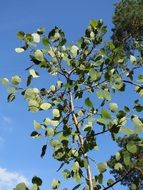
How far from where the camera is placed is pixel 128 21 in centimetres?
1989

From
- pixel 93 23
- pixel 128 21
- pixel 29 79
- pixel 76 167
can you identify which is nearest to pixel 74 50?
pixel 93 23

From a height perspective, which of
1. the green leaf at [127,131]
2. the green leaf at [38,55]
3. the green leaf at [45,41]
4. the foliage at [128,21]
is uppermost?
the foliage at [128,21]

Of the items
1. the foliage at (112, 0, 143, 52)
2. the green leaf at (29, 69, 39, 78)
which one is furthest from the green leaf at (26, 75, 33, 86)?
the foliage at (112, 0, 143, 52)

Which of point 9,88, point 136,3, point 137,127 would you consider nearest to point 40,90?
point 9,88

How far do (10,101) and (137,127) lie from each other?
68cm

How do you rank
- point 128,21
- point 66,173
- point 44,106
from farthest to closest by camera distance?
point 128,21, point 66,173, point 44,106

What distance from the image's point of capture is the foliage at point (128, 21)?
19.5m

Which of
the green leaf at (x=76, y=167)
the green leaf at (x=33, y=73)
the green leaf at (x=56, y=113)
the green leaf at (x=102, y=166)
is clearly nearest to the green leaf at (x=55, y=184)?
the green leaf at (x=76, y=167)

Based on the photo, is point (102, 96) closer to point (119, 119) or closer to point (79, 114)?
point (119, 119)

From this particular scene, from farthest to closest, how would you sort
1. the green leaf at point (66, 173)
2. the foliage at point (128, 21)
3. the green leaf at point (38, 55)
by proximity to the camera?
the foliage at point (128, 21) < the green leaf at point (66, 173) < the green leaf at point (38, 55)

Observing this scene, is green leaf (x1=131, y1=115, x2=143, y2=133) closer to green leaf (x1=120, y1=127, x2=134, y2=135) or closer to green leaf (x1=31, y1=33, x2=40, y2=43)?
green leaf (x1=120, y1=127, x2=134, y2=135)

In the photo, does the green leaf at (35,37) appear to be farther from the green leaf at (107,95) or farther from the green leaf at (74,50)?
the green leaf at (107,95)

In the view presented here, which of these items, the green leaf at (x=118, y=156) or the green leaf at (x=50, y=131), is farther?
the green leaf at (x=118, y=156)

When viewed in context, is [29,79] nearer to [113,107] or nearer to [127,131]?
[113,107]
